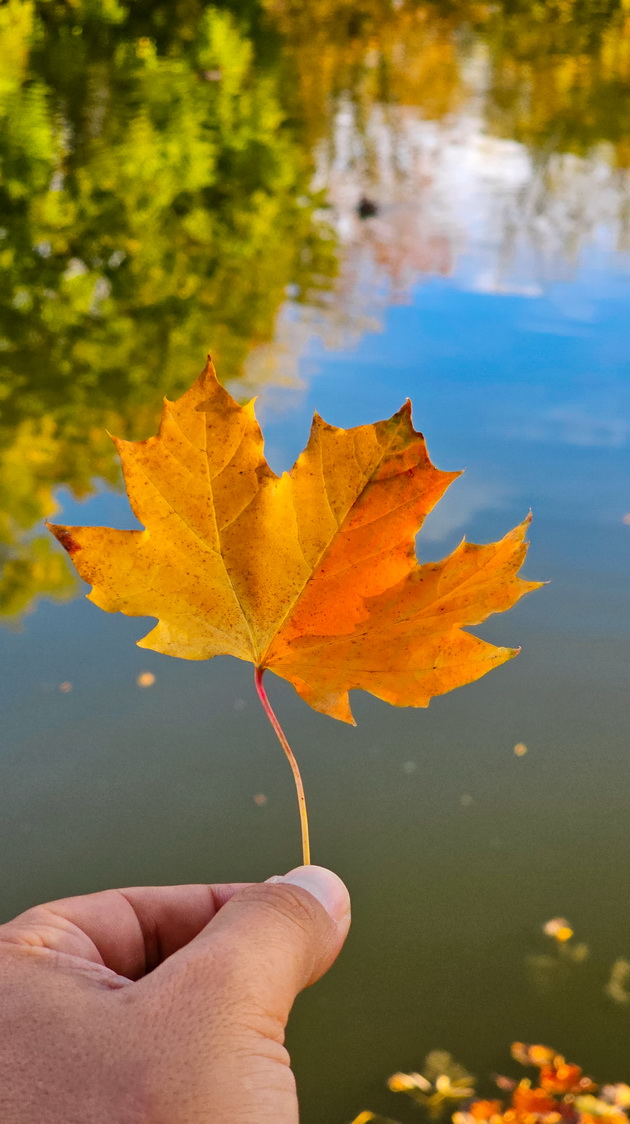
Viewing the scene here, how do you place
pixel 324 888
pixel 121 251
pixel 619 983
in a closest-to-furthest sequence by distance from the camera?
pixel 324 888, pixel 619 983, pixel 121 251

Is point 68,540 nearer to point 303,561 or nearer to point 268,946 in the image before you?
point 303,561

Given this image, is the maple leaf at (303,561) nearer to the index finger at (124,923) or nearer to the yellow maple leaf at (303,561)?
the yellow maple leaf at (303,561)

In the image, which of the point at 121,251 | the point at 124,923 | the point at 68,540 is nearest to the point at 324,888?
the point at 124,923

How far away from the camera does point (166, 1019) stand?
0.95m

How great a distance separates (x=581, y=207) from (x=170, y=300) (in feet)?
13.6

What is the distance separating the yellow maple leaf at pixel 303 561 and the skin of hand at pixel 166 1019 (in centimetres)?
28

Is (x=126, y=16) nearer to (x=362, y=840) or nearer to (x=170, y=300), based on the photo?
(x=170, y=300)

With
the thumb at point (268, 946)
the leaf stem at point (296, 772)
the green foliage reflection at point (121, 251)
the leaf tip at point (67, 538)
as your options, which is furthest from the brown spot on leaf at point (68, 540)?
the green foliage reflection at point (121, 251)

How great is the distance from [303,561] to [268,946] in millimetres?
432

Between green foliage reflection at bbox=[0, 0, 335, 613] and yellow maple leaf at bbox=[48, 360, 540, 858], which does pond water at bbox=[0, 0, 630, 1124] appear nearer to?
green foliage reflection at bbox=[0, 0, 335, 613]

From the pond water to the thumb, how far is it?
1.18 m

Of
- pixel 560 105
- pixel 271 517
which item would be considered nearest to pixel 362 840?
pixel 271 517

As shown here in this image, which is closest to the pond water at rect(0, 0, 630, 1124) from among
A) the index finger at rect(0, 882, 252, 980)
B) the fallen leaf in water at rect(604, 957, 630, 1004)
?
the fallen leaf in water at rect(604, 957, 630, 1004)

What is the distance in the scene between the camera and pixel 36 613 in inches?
137
